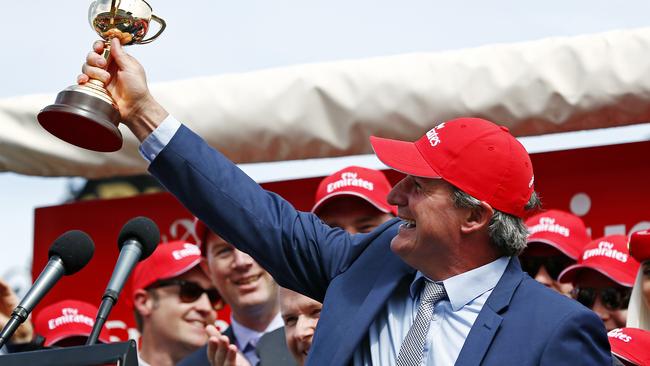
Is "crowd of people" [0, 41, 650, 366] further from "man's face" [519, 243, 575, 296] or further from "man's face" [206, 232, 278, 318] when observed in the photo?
"man's face" [206, 232, 278, 318]

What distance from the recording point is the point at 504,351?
3361 millimetres

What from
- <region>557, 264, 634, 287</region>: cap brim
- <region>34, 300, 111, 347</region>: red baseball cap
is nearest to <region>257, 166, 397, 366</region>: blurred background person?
<region>557, 264, 634, 287</region>: cap brim

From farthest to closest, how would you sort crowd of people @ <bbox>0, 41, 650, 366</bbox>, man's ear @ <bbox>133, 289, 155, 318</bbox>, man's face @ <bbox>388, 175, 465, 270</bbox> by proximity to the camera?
man's ear @ <bbox>133, 289, 155, 318</bbox>
man's face @ <bbox>388, 175, 465, 270</bbox>
crowd of people @ <bbox>0, 41, 650, 366</bbox>

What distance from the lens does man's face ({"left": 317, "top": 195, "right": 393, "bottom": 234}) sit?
5508mm

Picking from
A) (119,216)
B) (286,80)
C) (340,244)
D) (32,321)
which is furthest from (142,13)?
(32,321)

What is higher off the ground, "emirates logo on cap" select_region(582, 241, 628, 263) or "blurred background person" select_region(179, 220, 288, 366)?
"blurred background person" select_region(179, 220, 288, 366)

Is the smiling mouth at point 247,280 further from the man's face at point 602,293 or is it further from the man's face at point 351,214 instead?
the man's face at point 602,293

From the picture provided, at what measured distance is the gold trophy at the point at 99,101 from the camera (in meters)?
3.52

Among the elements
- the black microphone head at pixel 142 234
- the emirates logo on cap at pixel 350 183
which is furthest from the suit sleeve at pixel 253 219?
the emirates logo on cap at pixel 350 183

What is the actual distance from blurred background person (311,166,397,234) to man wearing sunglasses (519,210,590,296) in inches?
25.1

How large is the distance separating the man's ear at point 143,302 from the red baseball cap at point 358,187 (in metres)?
1.25

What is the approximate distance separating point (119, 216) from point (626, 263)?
267cm

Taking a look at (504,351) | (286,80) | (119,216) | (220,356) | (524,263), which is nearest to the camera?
(504,351)

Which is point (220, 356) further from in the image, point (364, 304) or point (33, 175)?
point (33, 175)
